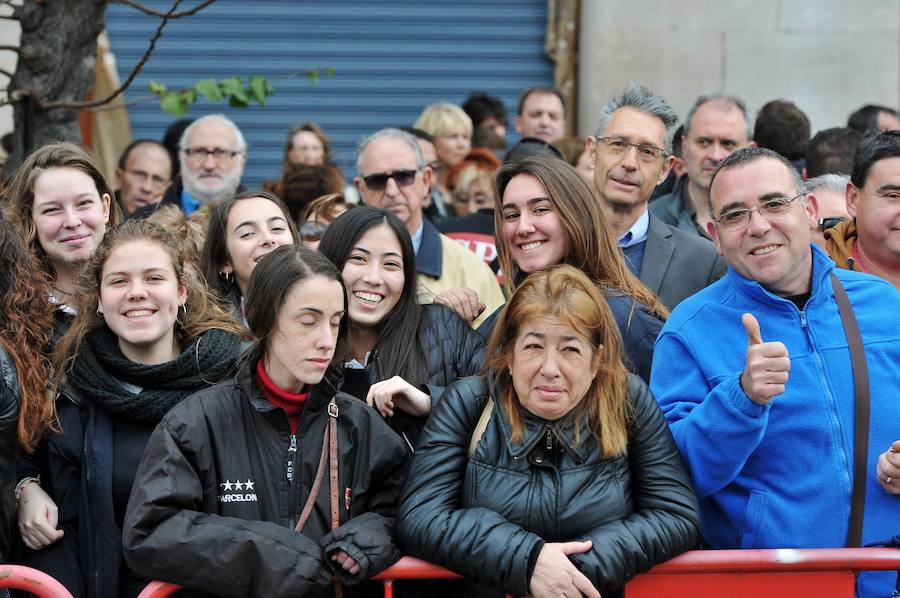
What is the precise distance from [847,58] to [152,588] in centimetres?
867

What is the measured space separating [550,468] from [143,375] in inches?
55.9

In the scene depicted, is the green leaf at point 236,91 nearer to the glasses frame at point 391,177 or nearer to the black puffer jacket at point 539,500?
the glasses frame at point 391,177

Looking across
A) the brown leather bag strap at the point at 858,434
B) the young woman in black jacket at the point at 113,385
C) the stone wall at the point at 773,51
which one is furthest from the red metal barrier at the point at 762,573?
the stone wall at the point at 773,51

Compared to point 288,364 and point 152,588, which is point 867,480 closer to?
point 288,364

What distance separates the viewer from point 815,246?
4.02 metres

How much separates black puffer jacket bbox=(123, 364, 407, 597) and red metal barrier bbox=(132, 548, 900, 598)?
0.12 meters

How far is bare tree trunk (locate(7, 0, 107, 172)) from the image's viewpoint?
6.24m

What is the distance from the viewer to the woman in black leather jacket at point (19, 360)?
12.4ft

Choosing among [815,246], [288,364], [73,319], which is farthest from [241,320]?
[815,246]

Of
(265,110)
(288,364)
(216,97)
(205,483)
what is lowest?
(205,483)

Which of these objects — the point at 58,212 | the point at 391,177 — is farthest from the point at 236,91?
the point at 58,212

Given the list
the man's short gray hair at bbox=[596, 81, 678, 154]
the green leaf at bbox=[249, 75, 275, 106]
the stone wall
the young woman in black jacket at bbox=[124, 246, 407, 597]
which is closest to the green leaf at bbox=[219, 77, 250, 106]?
the green leaf at bbox=[249, 75, 275, 106]

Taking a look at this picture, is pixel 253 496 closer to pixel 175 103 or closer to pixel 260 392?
pixel 260 392

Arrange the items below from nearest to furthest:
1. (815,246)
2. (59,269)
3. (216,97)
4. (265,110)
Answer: (815,246)
(59,269)
(216,97)
(265,110)
